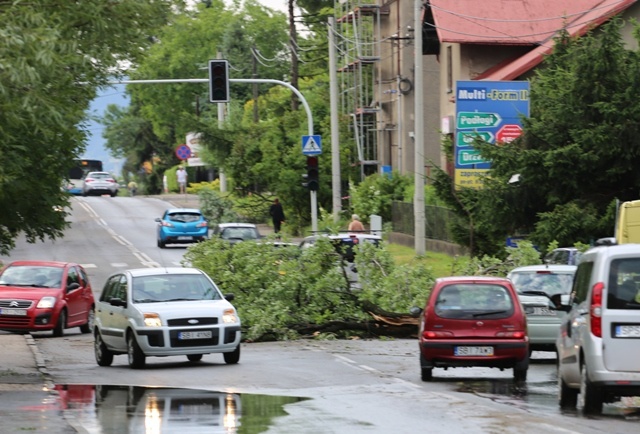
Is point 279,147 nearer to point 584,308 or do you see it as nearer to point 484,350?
point 484,350

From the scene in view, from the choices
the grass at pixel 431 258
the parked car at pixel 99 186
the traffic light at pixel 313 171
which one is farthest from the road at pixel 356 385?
the parked car at pixel 99 186

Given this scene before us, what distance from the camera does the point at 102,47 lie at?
18438 millimetres

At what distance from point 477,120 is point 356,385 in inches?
863

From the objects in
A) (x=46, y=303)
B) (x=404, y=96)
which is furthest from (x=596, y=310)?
(x=404, y=96)

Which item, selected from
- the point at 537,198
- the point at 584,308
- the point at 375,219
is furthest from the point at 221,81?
the point at 584,308

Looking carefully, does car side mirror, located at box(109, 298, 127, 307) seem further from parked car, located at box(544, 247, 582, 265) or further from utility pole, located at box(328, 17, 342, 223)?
utility pole, located at box(328, 17, 342, 223)

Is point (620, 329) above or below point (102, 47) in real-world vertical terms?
below

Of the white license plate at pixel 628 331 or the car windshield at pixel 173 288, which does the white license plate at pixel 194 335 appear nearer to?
the car windshield at pixel 173 288

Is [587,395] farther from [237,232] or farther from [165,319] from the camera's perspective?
[237,232]

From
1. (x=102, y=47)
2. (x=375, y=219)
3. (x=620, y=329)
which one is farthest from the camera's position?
(x=375, y=219)

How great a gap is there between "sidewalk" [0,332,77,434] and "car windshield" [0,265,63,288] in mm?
4856

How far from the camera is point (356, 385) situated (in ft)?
62.0

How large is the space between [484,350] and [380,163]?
156ft

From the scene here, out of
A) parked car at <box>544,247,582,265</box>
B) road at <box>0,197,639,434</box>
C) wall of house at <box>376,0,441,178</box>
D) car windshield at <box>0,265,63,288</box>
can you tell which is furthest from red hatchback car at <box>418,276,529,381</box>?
wall of house at <box>376,0,441,178</box>
